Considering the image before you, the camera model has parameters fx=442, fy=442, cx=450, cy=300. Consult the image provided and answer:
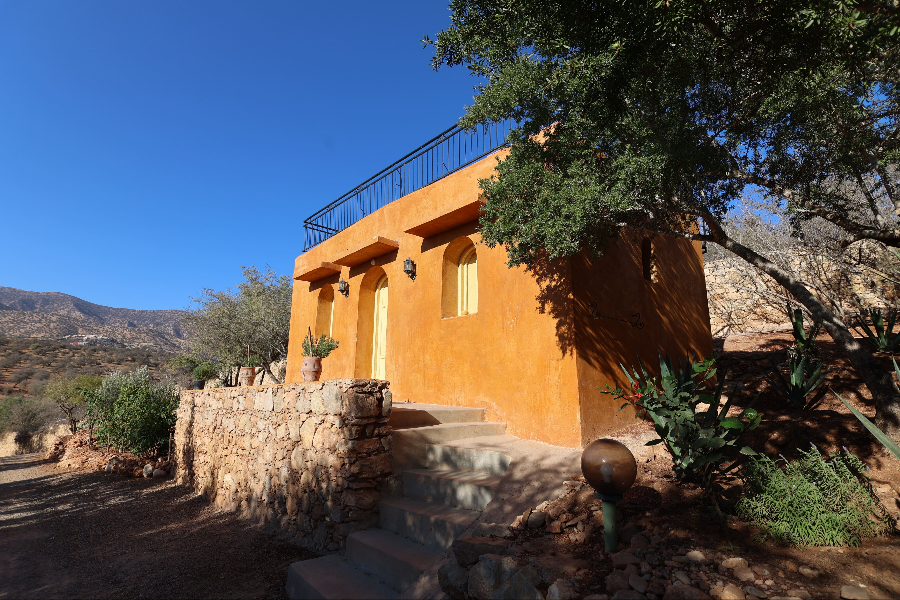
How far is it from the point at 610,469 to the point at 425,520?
1.91m

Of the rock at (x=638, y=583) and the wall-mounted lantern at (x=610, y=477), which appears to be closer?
the rock at (x=638, y=583)

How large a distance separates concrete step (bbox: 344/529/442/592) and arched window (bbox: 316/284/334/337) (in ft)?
23.2

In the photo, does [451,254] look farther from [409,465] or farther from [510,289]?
[409,465]

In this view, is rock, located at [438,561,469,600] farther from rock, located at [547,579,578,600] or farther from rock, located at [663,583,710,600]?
rock, located at [663,583,710,600]

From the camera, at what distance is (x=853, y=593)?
2178 mm

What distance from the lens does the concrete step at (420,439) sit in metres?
5.04

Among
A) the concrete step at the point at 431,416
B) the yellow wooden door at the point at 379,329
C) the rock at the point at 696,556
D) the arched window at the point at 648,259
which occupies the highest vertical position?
the arched window at the point at 648,259

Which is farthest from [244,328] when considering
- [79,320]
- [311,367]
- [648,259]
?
[79,320]

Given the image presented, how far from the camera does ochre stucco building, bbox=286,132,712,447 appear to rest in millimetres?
5504

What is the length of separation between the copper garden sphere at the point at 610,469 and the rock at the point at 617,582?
1.59ft

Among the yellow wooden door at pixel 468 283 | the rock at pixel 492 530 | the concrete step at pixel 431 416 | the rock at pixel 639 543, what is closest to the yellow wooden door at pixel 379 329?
the yellow wooden door at pixel 468 283

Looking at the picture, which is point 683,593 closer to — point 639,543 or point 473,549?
point 639,543

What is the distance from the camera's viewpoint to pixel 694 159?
429 centimetres

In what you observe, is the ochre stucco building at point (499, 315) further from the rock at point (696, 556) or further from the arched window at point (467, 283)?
the rock at point (696, 556)
